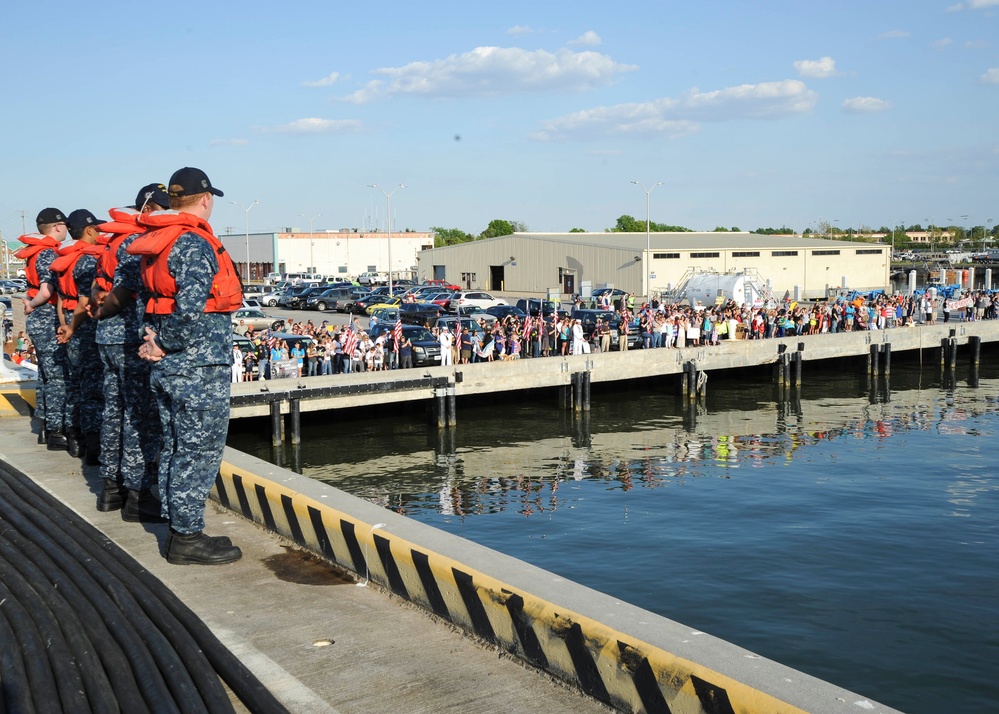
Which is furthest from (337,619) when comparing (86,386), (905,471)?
(905,471)

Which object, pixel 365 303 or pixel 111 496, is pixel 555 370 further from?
pixel 365 303

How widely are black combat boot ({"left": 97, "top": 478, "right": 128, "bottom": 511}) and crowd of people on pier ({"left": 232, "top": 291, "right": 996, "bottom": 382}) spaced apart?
49.4ft

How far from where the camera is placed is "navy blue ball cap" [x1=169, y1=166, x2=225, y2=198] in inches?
242

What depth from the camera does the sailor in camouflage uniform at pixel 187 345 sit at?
6.01m

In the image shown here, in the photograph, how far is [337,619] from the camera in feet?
17.8

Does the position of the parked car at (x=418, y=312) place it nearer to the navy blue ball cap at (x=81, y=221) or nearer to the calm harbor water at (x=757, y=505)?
the calm harbor water at (x=757, y=505)

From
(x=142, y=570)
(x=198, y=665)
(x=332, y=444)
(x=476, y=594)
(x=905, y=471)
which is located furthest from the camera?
(x=332, y=444)

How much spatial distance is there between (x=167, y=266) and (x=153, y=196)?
1.54 m

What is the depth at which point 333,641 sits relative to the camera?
5086 mm

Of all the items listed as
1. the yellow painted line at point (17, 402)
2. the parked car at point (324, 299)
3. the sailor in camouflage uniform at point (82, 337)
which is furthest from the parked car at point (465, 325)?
the parked car at point (324, 299)

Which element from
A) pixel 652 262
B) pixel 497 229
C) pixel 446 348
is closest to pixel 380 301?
pixel 652 262

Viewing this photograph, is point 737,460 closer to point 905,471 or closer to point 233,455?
point 905,471

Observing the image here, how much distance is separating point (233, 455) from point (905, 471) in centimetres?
1659

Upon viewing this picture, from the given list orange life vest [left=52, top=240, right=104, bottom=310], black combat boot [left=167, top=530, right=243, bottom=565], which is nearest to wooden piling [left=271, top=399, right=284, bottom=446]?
orange life vest [left=52, top=240, right=104, bottom=310]
